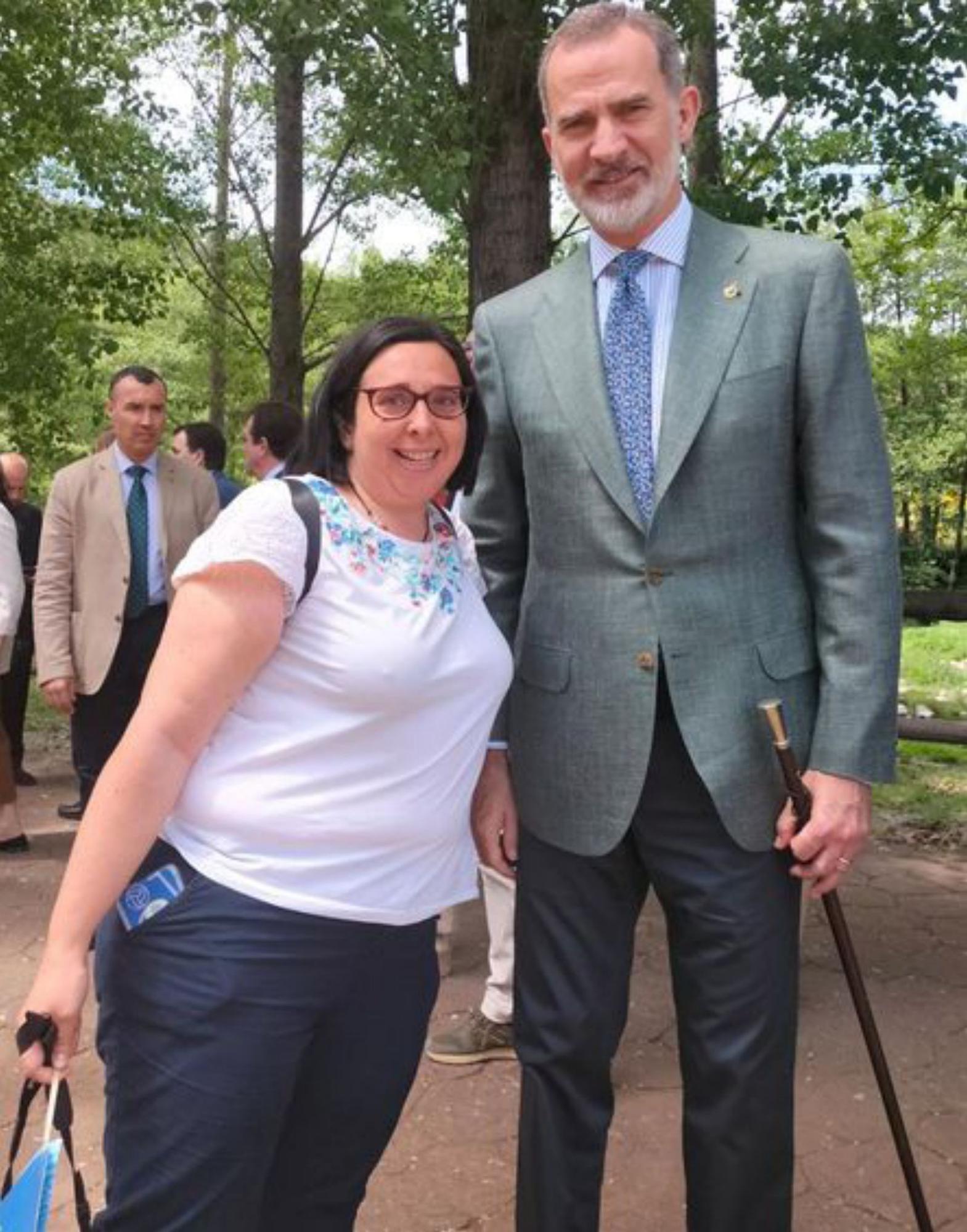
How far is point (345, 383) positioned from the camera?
201 cm

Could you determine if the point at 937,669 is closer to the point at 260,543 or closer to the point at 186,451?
the point at 186,451

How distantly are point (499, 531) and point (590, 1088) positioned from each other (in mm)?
1024

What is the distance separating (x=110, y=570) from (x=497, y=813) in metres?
3.65

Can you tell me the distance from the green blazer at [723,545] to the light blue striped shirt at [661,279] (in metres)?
0.03

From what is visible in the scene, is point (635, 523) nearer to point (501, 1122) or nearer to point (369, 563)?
point (369, 563)

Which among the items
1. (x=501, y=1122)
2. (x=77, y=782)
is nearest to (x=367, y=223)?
(x=77, y=782)

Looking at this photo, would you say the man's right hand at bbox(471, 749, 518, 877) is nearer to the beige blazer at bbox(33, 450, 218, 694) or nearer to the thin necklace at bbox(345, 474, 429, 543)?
the thin necklace at bbox(345, 474, 429, 543)

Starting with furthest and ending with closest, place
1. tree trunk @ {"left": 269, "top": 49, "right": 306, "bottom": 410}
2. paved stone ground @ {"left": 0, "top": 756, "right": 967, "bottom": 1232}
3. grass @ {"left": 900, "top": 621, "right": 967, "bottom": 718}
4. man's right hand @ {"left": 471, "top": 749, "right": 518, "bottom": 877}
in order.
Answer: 1. tree trunk @ {"left": 269, "top": 49, "right": 306, "bottom": 410}
2. grass @ {"left": 900, "top": 621, "right": 967, "bottom": 718}
3. paved stone ground @ {"left": 0, "top": 756, "right": 967, "bottom": 1232}
4. man's right hand @ {"left": 471, "top": 749, "right": 518, "bottom": 877}

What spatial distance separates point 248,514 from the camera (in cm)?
184

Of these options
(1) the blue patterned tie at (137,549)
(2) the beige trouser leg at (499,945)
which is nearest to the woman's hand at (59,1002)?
(2) the beige trouser leg at (499,945)

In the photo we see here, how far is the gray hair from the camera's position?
7.08 ft

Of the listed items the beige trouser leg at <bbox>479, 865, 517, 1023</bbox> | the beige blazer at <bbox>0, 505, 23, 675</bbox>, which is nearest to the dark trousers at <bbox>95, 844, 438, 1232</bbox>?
the beige trouser leg at <bbox>479, 865, 517, 1023</bbox>

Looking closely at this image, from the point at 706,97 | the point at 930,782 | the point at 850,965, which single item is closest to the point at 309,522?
the point at 850,965

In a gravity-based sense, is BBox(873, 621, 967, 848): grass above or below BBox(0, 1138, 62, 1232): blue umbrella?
below
